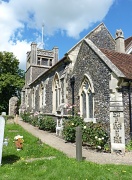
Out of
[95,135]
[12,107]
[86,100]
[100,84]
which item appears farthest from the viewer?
[12,107]

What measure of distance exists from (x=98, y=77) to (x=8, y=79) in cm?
3007

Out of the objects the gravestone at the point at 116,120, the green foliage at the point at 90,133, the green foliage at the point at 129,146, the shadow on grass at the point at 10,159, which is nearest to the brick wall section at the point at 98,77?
the gravestone at the point at 116,120

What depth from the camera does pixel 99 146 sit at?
27.8 feet

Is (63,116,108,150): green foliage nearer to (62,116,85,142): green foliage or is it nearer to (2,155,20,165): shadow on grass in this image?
(62,116,85,142): green foliage

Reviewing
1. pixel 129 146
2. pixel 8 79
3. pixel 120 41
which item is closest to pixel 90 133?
pixel 129 146

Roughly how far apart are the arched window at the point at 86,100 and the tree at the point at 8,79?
27.9 metres

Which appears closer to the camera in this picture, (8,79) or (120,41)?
(120,41)

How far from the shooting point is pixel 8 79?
37250 mm

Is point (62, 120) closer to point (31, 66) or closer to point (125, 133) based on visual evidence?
point (125, 133)

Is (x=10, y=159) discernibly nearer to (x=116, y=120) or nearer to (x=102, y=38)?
(x=116, y=120)

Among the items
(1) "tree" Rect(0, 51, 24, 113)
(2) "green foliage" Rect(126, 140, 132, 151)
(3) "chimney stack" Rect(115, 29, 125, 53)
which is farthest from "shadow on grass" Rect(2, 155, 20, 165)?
(1) "tree" Rect(0, 51, 24, 113)

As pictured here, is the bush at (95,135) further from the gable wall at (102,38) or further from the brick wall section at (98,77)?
the gable wall at (102,38)

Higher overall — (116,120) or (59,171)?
(116,120)

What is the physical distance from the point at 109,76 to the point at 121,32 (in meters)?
9.10
